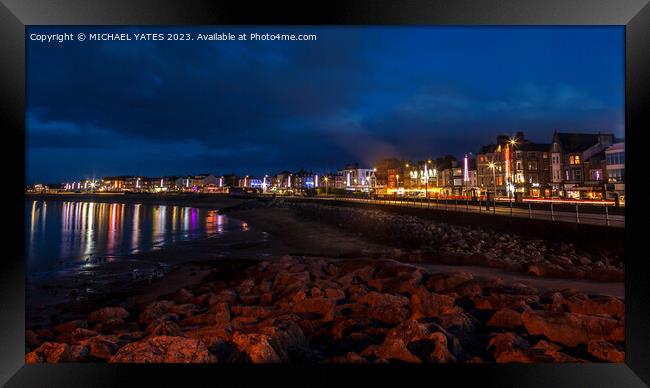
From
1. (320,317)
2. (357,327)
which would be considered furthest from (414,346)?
(320,317)

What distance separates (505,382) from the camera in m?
4.30

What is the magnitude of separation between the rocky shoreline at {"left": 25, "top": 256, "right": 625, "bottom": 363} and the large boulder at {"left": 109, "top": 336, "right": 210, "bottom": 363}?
0.5 inches

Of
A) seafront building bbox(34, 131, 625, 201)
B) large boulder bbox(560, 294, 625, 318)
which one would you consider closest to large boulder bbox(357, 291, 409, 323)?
large boulder bbox(560, 294, 625, 318)

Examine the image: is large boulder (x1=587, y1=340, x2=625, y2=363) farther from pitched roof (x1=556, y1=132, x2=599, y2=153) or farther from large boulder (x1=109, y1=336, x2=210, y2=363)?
pitched roof (x1=556, y1=132, x2=599, y2=153)

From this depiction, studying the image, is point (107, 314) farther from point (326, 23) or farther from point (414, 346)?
point (326, 23)

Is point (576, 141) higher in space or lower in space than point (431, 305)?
higher

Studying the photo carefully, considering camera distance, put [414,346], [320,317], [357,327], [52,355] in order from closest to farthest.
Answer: [414,346] < [52,355] < [357,327] < [320,317]

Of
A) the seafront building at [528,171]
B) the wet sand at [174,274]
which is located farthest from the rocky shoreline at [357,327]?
the seafront building at [528,171]

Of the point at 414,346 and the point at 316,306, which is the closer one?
the point at 414,346

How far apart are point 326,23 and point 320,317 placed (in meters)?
4.48

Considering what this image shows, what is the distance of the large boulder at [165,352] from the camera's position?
181 inches

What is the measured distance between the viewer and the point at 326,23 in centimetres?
477

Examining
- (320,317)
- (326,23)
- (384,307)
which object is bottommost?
(320,317)

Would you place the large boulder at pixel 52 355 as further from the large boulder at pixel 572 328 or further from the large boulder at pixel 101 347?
the large boulder at pixel 572 328
